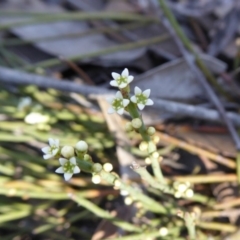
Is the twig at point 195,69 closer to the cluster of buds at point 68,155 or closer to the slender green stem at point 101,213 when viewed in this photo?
the slender green stem at point 101,213

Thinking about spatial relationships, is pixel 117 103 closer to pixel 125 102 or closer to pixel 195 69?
pixel 125 102

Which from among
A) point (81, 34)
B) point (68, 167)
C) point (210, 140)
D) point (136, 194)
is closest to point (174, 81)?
point (210, 140)

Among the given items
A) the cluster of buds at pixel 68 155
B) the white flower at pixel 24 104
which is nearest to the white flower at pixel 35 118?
the white flower at pixel 24 104

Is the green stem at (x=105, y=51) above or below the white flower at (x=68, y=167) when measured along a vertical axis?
above

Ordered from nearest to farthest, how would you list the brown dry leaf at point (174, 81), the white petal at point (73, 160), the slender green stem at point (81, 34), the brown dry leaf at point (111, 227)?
the white petal at point (73, 160) < the brown dry leaf at point (111, 227) < the brown dry leaf at point (174, 81) < the slender green stem at point (81, 34)

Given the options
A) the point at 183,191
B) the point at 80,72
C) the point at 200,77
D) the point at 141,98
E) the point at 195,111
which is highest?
the point at 80,72

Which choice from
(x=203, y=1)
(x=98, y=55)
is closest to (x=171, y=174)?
(x=98, y=55)

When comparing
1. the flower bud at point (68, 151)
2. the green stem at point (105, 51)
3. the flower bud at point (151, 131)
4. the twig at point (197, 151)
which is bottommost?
the flower bud at point (68, 151)

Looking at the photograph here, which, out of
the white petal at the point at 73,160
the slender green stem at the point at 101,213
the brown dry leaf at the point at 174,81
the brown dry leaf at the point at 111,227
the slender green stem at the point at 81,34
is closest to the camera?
the white petal at the point at 73,160

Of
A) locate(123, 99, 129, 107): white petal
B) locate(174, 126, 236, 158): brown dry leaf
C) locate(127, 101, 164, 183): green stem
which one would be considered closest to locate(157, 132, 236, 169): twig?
locate(174, 126, 236, 158): brown dry leaf

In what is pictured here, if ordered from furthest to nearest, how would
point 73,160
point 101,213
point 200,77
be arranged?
point 200,77, point 101,213, point 73,160

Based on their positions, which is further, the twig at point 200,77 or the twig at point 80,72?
the twig at point 80,72

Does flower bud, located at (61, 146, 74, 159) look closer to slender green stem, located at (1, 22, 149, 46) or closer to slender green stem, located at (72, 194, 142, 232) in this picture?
slender green stem, located at (72, 194, 142, 232)

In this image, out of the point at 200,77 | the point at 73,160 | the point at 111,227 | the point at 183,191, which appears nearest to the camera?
the point at 73,160
